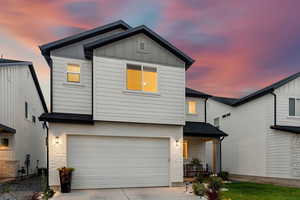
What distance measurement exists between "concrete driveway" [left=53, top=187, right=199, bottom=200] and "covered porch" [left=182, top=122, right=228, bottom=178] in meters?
3.86

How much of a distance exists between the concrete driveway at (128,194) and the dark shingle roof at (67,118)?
2.95m

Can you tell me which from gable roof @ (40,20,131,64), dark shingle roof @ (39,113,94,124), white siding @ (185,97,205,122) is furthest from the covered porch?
gable roof @ (40,20,131,64)

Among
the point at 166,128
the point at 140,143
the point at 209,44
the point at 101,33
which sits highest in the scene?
the point at 209,44

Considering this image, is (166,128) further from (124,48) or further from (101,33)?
(101,33)

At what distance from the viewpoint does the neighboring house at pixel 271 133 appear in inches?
538

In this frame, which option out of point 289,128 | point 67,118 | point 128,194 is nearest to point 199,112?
point 289,128

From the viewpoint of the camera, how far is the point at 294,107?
14.6 m

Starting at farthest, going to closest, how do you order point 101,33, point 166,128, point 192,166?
point 192,166 → point 101,33 → point 166,128

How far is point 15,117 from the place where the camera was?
14.2 metres

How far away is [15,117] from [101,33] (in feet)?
27.2

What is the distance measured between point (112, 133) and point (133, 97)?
1942mm

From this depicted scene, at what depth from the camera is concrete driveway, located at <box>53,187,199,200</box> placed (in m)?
8.06

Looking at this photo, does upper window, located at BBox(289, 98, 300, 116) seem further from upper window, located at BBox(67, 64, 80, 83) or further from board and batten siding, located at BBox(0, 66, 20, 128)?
board and batten siding, located at BBox(0, 66, 20, 128)

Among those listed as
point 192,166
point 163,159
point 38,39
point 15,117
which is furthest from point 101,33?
point 192,166
